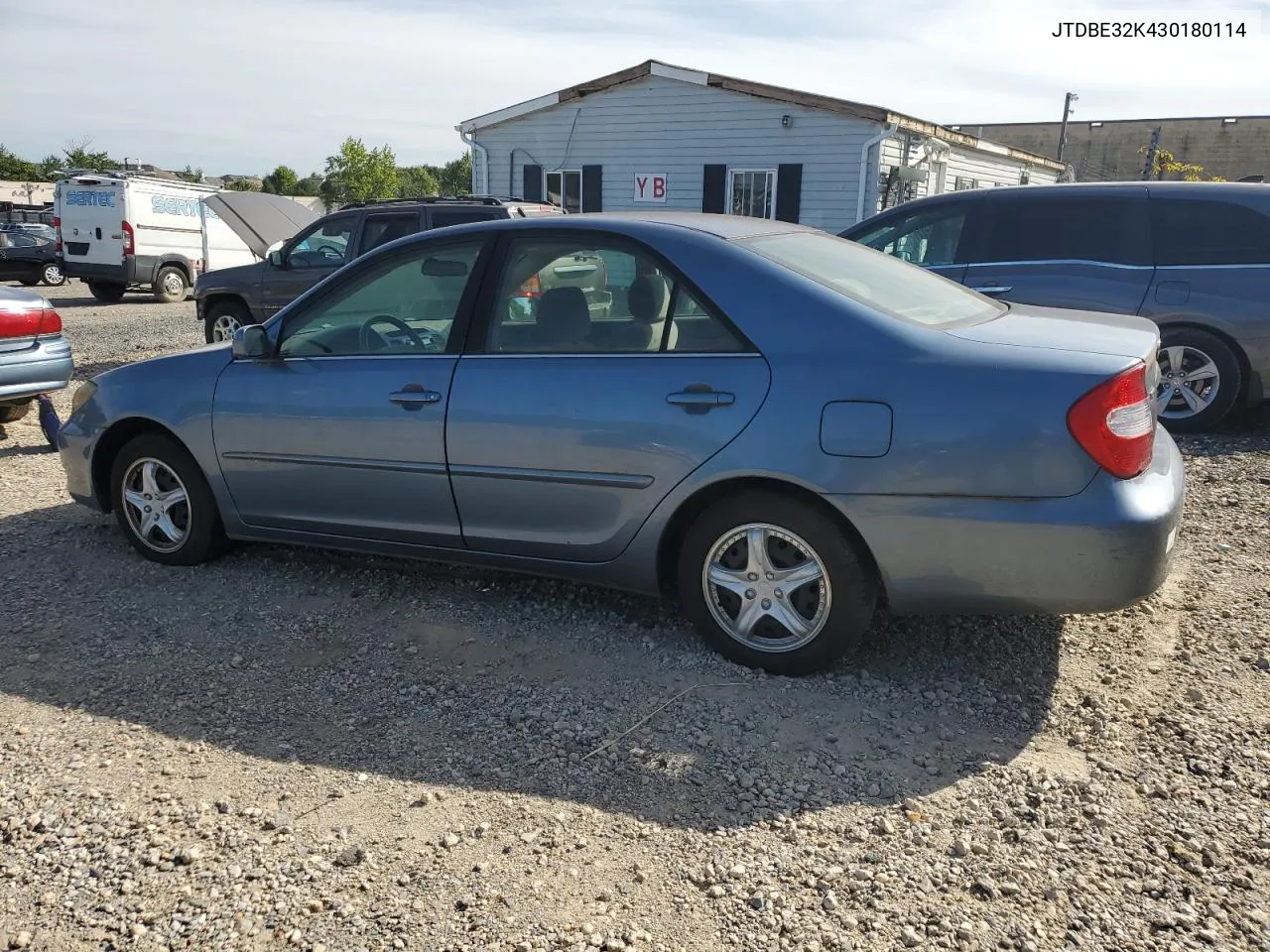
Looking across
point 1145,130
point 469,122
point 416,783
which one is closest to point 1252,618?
point 416,783

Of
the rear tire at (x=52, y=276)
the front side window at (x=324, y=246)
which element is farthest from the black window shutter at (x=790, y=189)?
the rear tire at (x=52, y=276)

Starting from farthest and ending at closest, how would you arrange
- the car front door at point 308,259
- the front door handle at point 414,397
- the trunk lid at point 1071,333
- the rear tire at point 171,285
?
the rear tire at point 171,285 < the car front door at point 308,259 < the front door handle at point 414,397 < the trunk lid at point 1071,333

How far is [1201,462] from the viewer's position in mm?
6188

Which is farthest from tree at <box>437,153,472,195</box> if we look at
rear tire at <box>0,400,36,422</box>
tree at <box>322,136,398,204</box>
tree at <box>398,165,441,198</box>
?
rear tire at <box>0,400,36,422</box>

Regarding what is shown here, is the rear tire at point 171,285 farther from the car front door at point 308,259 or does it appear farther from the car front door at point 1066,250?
the car front door at point 1066,250

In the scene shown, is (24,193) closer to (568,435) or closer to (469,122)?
(469,122)

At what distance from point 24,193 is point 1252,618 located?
1864 inches

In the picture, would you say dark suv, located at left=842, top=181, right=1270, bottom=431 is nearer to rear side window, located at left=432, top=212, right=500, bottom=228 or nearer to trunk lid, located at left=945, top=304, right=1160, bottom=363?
trunk lid, located at left=945, top=304, right=1160, bottom=363

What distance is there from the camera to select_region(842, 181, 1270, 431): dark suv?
6.61 metres

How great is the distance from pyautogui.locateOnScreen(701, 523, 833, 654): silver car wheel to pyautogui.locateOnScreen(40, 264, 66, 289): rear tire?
78.1 feet

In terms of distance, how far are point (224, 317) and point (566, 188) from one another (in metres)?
10.2

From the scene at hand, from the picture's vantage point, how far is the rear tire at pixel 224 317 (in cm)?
1070

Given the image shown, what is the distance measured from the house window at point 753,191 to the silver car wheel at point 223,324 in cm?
968

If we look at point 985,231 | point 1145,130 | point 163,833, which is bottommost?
point 163,833
